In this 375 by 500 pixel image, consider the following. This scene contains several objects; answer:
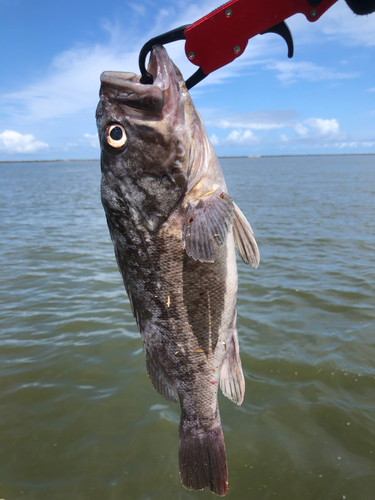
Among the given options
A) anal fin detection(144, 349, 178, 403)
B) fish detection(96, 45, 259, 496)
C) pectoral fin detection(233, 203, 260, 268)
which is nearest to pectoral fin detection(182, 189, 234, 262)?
fish detection(96, 45, 259, 496)

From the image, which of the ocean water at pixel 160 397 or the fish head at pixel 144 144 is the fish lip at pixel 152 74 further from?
the ocean water at pixel 160 397

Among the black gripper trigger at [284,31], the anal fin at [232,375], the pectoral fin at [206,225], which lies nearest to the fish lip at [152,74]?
the black gripper trigger at [284,31]

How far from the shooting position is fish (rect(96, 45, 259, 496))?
2.19 m

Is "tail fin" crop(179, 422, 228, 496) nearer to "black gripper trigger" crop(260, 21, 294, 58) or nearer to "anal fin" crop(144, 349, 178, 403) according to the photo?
"anal fin" crop(144, 349, 178, 403)

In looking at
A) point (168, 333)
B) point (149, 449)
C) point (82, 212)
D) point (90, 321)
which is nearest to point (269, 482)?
point (149, 449)

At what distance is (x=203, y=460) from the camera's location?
8.47 feet

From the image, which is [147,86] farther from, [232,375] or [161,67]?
[232,375]

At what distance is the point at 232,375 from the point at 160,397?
8.99 feet

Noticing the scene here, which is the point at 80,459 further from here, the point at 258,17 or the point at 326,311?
the point at 326,311

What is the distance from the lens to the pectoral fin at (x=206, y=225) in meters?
2.11

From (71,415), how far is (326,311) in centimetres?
498

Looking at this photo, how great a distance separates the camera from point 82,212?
20.0 m

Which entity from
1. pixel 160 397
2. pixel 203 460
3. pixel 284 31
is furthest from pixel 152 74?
pixel 160 397

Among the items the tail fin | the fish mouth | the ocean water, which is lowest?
the ocean water
